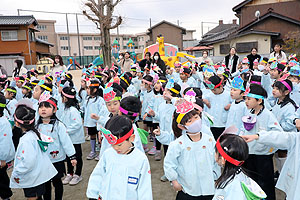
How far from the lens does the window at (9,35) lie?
94.2 feet

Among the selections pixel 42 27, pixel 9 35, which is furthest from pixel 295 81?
pixel 42 27

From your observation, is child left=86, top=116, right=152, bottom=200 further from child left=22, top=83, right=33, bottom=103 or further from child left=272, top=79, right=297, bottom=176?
child left=22, top=83, right=33, bottom=103

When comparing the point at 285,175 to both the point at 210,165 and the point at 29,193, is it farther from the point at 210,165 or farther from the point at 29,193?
the point at 29,193

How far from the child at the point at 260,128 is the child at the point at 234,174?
5.17 feet

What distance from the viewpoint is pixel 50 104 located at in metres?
3.60

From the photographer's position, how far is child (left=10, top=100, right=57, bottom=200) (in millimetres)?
3025

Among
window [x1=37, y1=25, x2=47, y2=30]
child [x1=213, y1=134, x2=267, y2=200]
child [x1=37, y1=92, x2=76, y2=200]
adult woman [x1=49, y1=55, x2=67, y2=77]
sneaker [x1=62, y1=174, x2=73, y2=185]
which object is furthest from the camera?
window [x1=37, y1=25, x2=47, y2=30]

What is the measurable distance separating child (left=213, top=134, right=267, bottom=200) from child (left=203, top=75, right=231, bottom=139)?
292 centimetres

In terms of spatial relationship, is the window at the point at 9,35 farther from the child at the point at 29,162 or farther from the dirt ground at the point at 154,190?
the child at the point at 29,162

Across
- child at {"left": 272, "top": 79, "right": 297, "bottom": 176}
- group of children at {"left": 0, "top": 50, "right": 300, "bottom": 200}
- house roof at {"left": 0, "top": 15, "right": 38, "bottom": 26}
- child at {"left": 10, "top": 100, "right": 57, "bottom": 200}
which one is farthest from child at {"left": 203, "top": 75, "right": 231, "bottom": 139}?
house roof at {"left": 0, "top": 15, "right": 38, "bottom": 26}

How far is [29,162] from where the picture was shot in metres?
3.02

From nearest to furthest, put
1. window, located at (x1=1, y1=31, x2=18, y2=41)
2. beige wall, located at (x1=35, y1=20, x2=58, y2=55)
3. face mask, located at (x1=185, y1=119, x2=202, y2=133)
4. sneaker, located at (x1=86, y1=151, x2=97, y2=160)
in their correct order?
face mask, located at (x1=185, y1=119, x2=202, y2=133)
sneaker, located at (x1=86, y1=151, x2=97, y2=160)
window, located at (x1=1, y1=31, x2=18, y2=41)
beige wall, located at (x1=35, y1=20, x2=58, y2=55)

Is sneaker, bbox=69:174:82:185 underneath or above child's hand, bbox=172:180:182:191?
underneath

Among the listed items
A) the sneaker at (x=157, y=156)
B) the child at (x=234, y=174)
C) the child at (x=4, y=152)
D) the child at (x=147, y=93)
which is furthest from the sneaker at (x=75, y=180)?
the child at (x=234, y=174)
